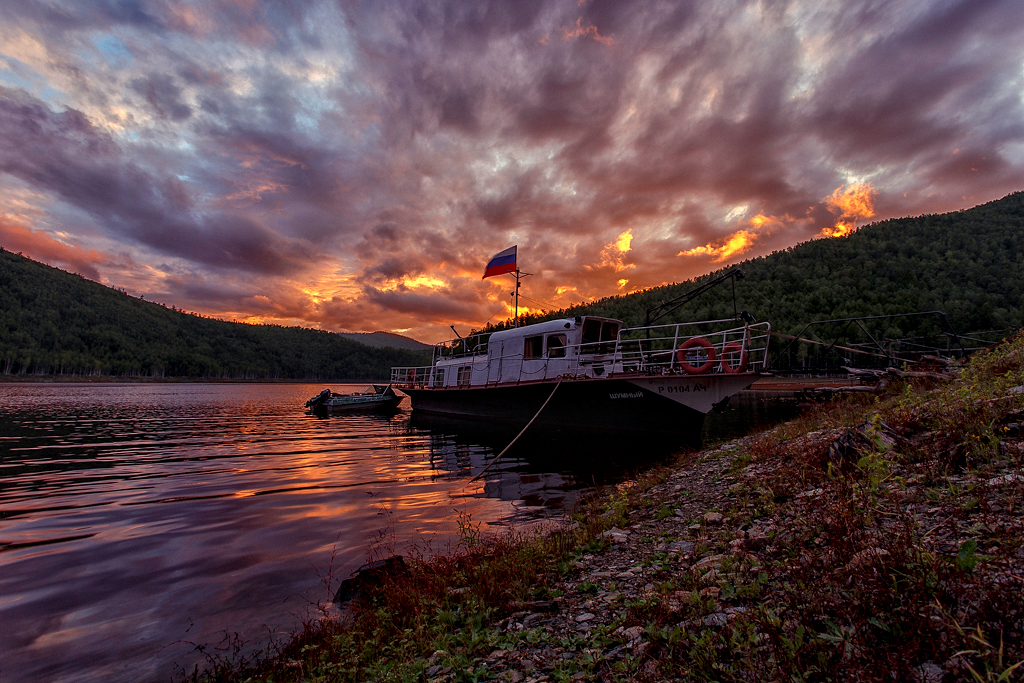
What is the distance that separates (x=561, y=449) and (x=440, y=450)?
15.7 feet

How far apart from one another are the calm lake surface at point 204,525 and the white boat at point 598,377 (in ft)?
7.54

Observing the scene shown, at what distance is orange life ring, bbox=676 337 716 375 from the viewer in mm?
15094

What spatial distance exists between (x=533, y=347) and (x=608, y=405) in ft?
16.4

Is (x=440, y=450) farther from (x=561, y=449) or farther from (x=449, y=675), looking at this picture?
(x=449, y=675)

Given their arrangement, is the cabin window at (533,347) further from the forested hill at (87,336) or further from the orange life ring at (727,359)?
the forested hill at (87,336)

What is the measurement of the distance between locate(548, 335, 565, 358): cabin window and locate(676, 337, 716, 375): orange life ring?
5.56 meters

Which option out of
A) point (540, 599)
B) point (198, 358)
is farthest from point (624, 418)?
point (198, 358)

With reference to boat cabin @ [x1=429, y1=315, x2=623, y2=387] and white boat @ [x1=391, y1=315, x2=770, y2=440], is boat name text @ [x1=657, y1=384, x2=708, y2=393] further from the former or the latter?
boat cabin @ [x1=429, y1=315, x2=623, y2=387]

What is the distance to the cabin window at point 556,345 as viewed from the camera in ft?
65.9

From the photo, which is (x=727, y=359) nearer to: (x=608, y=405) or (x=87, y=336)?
(x=608, y=405)

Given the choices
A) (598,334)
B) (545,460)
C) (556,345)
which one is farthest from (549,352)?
(545,460)

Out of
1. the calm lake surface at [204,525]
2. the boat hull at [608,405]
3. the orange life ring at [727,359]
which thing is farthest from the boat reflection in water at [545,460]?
the orange life ring at [727,359]

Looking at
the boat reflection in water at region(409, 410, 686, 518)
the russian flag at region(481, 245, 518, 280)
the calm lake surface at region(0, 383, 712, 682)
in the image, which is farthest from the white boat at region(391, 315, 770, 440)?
the russian flag at region(481, 245, 518, 280)

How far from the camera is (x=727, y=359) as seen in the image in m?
15.4
